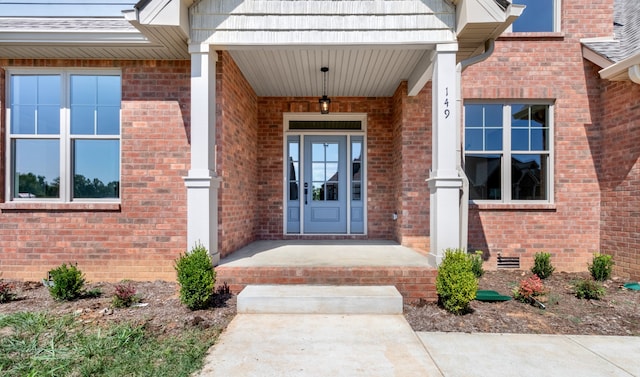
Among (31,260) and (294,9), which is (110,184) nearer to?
(31,260)

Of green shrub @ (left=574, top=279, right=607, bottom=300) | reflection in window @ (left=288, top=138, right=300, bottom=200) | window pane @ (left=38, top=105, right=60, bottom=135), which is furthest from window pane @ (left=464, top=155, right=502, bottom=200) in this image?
window pane @ (left=38, top=105, right=60, bottom=135)

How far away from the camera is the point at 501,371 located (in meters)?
2.58

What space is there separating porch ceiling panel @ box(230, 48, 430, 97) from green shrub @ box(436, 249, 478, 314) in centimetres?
273

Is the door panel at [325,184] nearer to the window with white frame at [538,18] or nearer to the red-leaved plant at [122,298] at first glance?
the red-leaved plant at [122,298]

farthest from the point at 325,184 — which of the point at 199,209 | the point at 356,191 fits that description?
the point at 199,209

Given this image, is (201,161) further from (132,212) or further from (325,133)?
(325,133)

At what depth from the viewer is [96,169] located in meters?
5.05

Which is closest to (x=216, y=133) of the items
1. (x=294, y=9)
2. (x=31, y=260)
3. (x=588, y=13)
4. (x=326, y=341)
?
(x=294, y=9)

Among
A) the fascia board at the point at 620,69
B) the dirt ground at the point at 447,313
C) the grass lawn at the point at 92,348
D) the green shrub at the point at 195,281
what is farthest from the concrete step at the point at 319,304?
the fascia board at the point at 620,69

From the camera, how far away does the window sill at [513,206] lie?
18.8 feet

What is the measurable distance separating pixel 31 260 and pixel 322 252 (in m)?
4.22

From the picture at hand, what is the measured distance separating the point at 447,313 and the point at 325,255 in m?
1.84

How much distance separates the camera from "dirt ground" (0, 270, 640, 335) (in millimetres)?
3400

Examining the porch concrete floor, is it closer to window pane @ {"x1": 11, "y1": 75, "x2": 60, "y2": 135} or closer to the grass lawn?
the grass lawn
